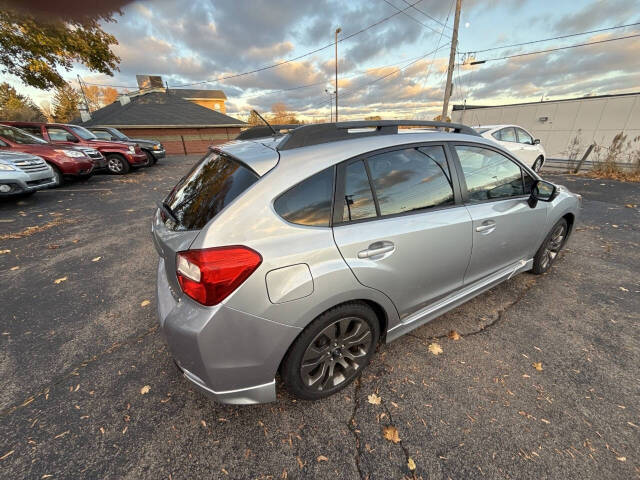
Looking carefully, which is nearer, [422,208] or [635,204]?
[422,208]

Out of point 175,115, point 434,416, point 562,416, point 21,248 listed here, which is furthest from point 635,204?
point 175,115

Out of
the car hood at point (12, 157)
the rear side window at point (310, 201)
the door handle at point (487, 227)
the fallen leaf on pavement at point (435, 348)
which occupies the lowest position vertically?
the fallen leaf on pavement at point (435, 348)

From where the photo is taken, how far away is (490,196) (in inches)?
91.1

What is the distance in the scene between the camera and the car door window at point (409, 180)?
178 cm

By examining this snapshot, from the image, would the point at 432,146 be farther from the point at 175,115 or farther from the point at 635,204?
the point at 175,115

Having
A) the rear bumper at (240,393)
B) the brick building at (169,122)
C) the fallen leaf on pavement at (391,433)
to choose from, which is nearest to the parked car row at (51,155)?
the rear bumper at (240,393)

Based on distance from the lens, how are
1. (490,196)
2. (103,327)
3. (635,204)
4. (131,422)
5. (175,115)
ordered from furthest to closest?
(175,115)
(635,204)
(103,327)
(490,196)
(131,422)

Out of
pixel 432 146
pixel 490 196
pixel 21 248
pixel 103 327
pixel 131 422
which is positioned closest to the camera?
pixel 131 422

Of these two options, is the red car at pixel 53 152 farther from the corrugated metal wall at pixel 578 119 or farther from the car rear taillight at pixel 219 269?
the corrugated metal wall at pixel 578 119

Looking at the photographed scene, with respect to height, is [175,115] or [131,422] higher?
[175,115]

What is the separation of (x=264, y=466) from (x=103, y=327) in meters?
2.10

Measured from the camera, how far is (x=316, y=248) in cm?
147

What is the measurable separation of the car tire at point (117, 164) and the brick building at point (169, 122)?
1236 cm

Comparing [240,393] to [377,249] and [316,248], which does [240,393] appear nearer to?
[316,248]
